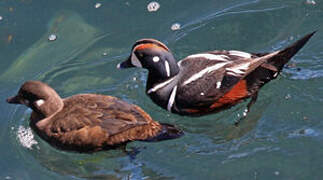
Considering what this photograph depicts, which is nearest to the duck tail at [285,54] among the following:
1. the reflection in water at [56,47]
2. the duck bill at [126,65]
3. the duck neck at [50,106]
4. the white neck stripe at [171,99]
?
the white neck stripe at [171,99]

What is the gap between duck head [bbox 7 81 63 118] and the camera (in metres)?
7.25

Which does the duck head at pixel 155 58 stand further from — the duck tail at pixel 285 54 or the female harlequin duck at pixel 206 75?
the duck tail at pixel 285 54

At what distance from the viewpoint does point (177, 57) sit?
8.76 m

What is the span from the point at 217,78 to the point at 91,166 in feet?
6.28

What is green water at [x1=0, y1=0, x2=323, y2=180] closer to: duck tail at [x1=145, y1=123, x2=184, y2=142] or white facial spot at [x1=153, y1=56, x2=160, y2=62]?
duck tail at [x1=145, y1=123, x2=184, y2=142]

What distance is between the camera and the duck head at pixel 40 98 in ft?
23.8

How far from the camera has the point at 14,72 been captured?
29.0 ft

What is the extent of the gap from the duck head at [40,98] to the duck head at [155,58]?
117 centimetres

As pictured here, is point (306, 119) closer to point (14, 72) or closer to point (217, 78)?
point (217, 78)

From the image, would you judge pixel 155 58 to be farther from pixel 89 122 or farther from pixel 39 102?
pixel 39 102

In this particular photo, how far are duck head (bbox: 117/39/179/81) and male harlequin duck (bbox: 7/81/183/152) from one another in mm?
757

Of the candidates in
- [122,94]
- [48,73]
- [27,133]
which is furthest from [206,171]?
[48,73]

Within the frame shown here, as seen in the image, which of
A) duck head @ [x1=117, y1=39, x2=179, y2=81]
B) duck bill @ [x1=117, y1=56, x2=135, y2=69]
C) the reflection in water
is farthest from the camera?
the reflection in water

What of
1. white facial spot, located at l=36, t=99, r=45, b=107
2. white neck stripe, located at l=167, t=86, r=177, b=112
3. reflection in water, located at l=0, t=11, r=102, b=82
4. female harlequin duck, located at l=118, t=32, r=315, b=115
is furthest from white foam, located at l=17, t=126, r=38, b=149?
white neck stripe, located at l=167, t=86, r=177, b=112
